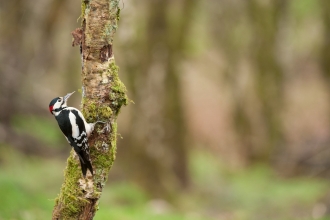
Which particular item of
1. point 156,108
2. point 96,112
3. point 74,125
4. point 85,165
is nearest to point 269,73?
point 156,108

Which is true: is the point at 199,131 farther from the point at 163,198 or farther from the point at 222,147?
the point at 163,198

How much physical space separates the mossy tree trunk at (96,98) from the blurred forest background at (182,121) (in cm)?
232

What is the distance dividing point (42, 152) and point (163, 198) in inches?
220

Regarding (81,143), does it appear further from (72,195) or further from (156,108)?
(156,108)

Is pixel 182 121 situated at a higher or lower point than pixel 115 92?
higher

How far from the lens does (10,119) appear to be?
63.1 ft

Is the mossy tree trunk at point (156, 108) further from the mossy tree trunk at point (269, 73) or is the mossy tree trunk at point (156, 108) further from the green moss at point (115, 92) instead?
the green moss at point (115, 92)

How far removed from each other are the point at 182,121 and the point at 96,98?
9.59 metres

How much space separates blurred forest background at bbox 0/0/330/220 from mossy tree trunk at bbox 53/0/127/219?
7.61 feet

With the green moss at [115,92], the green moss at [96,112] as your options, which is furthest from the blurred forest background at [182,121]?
the green moss at [115,92]

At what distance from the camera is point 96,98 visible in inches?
238

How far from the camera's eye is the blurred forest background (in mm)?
13836

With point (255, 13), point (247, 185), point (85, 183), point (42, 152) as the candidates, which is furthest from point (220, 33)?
point (85, 183)

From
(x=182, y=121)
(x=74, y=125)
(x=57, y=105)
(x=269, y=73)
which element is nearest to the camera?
(x=74, y=125)
